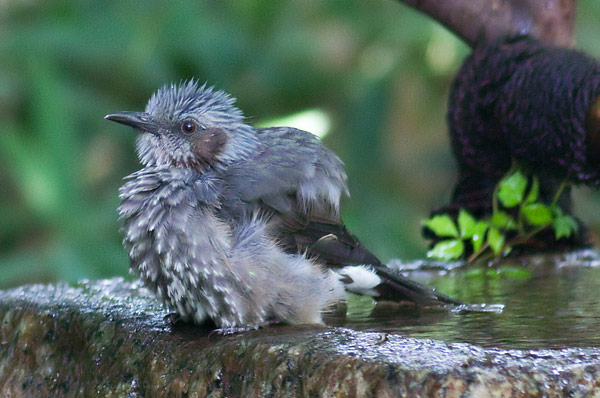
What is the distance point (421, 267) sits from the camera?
10.8 ft

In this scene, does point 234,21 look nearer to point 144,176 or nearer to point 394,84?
point 394,84

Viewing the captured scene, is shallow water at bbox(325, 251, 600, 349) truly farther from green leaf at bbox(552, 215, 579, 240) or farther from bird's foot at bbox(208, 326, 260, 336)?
bird's foot at bbox(208, 326, 260, 336)

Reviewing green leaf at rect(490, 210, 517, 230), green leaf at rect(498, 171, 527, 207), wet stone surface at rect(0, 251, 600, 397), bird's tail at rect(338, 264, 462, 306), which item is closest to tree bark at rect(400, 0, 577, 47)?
green leaf at rect(498, 171, 527, 207)

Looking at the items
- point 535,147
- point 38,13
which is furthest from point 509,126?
point 38,13

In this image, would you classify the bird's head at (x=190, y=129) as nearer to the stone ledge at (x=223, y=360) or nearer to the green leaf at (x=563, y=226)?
the stone ledge at (x=223, y=360)

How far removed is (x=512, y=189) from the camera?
130 inches

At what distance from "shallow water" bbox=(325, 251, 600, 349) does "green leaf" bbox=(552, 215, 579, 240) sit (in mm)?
93

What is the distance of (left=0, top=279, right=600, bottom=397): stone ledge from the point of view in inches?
61.5

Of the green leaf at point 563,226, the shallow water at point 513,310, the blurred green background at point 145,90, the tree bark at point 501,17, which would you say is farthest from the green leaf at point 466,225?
the blurred green background at point 145,90

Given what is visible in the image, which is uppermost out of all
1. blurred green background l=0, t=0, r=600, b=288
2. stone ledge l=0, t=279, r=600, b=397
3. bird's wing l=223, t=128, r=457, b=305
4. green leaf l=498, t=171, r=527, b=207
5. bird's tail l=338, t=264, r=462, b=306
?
blurred green background l=0, t=0, r=600, b=288

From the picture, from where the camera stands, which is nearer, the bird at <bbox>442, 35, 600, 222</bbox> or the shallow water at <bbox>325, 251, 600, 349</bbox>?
the shallow water at <bbox>325, 251, 600, 349</bbox>

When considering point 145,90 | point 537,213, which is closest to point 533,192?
point 537,213

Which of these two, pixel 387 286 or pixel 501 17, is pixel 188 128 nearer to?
pixel 387 286

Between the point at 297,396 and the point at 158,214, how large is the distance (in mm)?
742
